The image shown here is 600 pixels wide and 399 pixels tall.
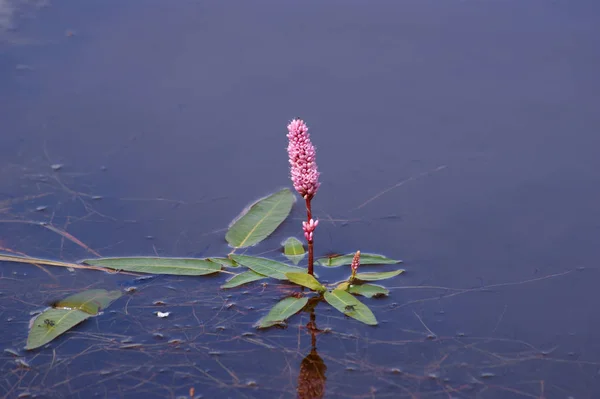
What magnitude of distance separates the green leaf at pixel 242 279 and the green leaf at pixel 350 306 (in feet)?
1.19

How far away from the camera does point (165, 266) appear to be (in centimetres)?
403

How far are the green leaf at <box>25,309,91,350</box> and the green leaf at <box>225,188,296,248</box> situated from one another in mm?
894

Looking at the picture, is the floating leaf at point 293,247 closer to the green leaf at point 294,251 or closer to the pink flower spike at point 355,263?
the green leaf at point 294,251

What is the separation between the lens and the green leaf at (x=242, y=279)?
154 inches

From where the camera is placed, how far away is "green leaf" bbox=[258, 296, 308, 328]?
A: 368 centimetres

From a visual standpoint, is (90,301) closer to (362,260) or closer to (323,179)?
(362,260)

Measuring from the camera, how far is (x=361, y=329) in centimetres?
366

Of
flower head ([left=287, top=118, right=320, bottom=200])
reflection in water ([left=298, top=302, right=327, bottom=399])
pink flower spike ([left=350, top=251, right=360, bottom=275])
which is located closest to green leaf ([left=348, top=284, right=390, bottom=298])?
pink flower spike ([left=350, top=251, right=360, bottom=275])

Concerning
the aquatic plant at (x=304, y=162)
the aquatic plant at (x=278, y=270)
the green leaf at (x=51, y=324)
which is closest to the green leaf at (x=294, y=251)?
the aquatic plant at (x=278, y=270)

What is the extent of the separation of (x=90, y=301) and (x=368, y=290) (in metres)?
1.31

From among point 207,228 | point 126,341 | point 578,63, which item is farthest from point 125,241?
point 578,63

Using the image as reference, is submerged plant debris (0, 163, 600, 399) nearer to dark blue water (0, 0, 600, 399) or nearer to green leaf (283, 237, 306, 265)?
dark blue water (0, 0, 600, 399)

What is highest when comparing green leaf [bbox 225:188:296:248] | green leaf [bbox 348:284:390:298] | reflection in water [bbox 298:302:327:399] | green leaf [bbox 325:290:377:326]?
green leaf [bbox 225:188:296:248]

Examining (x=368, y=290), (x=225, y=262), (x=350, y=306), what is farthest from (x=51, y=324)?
(x=368, y=290)
